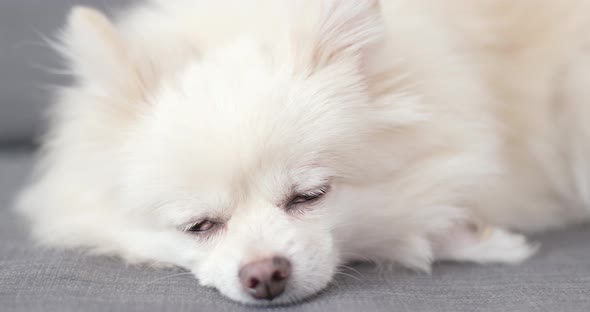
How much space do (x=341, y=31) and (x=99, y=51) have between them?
2.45ft

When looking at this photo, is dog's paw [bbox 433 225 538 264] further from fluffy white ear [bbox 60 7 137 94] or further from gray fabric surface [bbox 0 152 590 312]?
fluffy white ear [bbox 60 7 137 94]

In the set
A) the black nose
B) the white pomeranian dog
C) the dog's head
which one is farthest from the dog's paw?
the black nose

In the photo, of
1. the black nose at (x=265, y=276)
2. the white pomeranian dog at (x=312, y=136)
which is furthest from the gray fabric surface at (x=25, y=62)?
the black nose at (x=265, y=276)

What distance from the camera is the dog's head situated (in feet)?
5.78

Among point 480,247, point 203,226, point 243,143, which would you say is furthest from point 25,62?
point 480,247

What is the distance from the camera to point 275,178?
1798 mm

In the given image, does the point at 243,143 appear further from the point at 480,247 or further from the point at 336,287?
the point at 480,247

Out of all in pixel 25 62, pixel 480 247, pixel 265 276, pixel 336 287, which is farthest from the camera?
pixel 25 62

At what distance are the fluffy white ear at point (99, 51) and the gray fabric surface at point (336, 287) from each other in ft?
1.85

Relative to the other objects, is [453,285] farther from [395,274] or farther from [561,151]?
[561,151]

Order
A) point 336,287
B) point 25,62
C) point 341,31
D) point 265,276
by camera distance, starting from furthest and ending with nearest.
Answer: point 25,62 < point 341,31 < point 336,287 < point 265,276

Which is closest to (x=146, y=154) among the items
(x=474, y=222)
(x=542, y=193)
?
(x=474, y=222)

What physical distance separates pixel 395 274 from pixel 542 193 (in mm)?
861

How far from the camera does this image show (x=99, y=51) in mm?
1989
